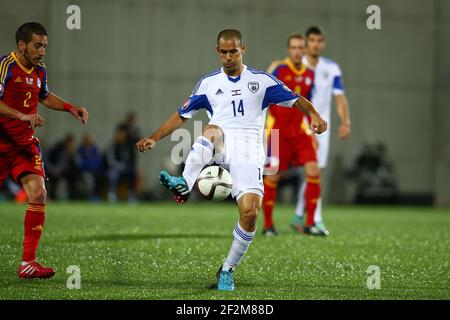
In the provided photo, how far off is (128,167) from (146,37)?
15.2ft

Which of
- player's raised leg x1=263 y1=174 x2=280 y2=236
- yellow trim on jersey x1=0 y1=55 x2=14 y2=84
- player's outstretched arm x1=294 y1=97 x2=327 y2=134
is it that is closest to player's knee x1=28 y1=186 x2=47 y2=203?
yellow trim on jersey x1=0 y1=55 x2=14 y2=84

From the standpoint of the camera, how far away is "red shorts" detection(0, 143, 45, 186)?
766 cm

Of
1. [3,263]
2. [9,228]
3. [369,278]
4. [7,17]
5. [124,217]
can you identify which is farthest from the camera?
[7,17]

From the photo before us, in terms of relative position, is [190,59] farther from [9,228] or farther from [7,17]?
[9,228]

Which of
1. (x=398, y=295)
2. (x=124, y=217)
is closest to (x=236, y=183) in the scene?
(x=398, y=295)

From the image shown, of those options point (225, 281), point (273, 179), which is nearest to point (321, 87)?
point (273, 179)

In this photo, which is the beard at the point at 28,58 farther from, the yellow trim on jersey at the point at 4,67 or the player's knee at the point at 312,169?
the player's knee at the point at 312,169

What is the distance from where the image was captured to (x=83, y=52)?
2420 cm

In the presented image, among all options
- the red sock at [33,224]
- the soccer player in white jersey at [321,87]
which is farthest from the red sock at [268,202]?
the red sock at [33,224]

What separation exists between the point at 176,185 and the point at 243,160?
75 centimetres

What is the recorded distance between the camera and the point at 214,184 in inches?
279

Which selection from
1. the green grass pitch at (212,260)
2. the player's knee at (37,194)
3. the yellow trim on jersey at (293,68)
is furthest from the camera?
the yellow trim on jersey at (293,68)

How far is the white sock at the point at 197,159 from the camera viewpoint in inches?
275

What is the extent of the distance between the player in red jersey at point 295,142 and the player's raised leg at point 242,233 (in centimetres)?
A: 516
